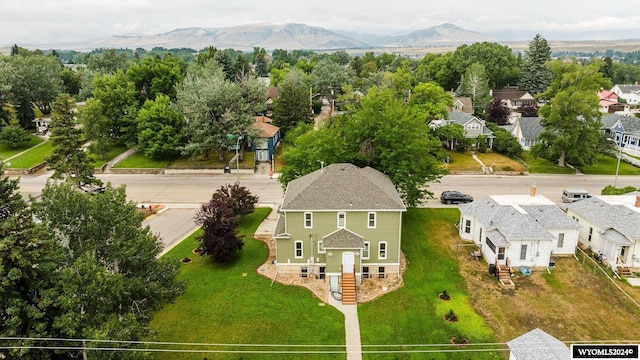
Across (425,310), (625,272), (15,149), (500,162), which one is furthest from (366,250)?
(15,149)

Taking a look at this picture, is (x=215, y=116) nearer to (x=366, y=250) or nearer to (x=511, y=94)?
(x=366, y=250)

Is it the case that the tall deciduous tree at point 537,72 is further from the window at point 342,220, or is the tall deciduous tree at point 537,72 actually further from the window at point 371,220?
the window at point 342,220

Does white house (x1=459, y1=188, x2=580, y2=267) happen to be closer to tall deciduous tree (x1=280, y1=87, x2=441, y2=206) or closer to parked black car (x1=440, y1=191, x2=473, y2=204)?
tall deciduous tree (x1=280, y1=87, x2=441, y2=206)

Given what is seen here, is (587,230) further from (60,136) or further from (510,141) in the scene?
(60,136)

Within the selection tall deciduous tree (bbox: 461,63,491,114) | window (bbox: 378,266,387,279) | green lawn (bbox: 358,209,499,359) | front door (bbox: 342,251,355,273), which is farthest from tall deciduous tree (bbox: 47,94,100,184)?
tall deciduous tree (bbox: 461,63,491,114)

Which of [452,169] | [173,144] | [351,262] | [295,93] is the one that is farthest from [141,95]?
[351,262]

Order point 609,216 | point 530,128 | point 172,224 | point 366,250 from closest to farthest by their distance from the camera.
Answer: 1. point 366,250
2. point 609,216
3. point 172,224
4. point 530,128

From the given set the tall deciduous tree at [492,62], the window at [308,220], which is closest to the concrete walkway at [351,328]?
the window at [308,220]
